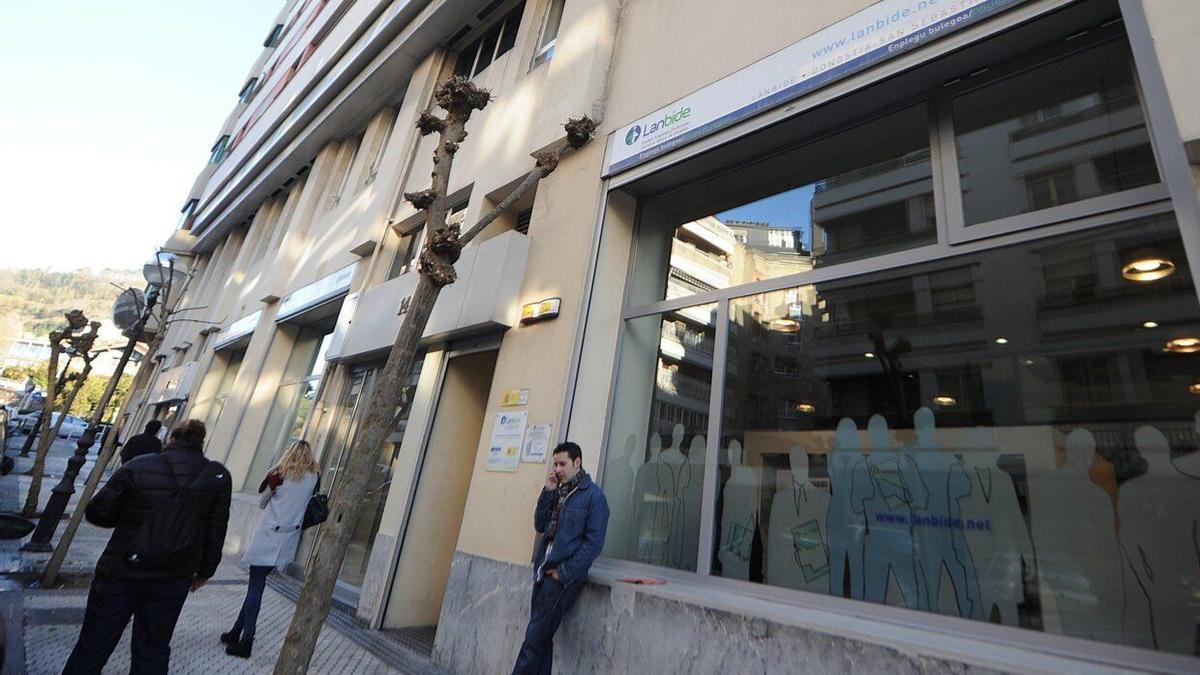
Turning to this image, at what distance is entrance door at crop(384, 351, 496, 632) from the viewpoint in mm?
5777

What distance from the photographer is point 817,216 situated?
4.43m

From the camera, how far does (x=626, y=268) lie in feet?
18.2

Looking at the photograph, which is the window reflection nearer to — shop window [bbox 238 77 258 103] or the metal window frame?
the metal window frame

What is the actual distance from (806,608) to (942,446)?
1277 mm

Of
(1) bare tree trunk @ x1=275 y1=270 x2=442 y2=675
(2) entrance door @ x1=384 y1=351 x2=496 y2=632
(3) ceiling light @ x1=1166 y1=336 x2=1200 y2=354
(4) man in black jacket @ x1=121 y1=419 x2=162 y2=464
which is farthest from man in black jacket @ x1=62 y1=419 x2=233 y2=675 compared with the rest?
(3) ceiling light @ x1=1166 y1=336 x2=1200 y2=354

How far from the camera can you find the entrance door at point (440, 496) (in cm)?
578

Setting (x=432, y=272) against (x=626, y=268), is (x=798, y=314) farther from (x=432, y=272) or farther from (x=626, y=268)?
(x=432, y=272)

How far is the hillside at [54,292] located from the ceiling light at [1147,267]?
178712 millimetres

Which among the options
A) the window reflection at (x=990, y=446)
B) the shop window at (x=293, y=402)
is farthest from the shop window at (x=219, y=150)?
the window reflection at (x=990, y=446)

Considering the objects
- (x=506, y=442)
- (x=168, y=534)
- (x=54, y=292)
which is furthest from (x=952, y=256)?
(x=54, y=292)

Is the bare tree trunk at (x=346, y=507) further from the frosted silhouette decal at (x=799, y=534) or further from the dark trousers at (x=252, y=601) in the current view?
the frosted silhouette decal at (x=799, y=534)

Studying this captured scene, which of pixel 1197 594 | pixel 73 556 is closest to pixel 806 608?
pixel 1197 594

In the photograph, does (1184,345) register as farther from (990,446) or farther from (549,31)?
(549,31)

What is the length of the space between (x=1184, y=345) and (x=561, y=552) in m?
3.58
